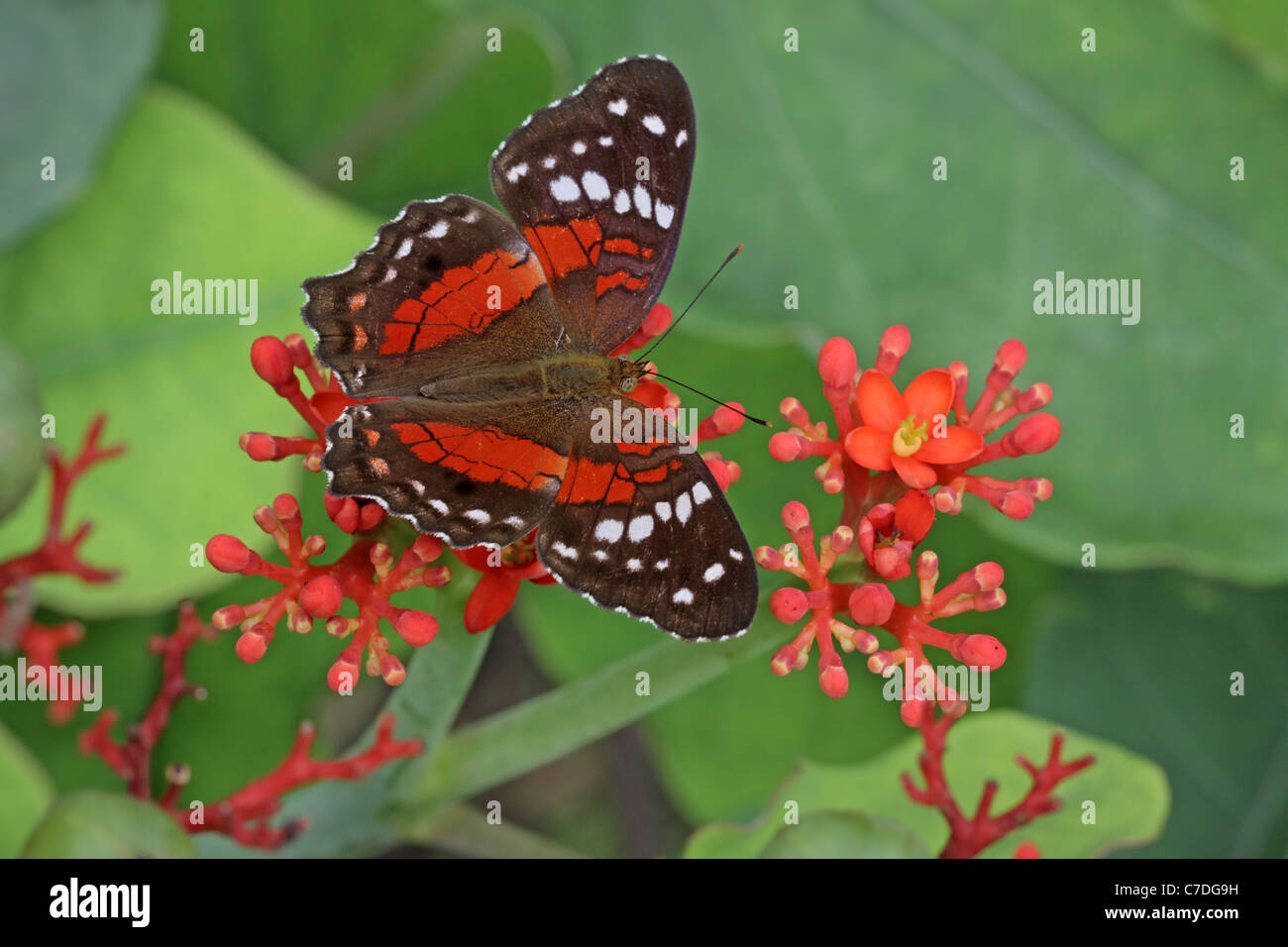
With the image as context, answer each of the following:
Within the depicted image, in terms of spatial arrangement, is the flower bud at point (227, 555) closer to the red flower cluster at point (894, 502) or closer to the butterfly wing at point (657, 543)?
the butterfly wing at point (657, 543)

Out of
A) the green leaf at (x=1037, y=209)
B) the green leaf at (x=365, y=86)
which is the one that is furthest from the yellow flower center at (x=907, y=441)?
the green leaf at (x=365, y=86)

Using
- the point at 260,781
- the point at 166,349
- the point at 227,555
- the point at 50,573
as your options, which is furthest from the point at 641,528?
the point at 166,349

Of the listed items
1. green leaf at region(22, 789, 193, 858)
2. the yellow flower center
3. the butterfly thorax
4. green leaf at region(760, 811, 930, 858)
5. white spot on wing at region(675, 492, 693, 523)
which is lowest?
green leaf at region(760, 811, 930, 858)

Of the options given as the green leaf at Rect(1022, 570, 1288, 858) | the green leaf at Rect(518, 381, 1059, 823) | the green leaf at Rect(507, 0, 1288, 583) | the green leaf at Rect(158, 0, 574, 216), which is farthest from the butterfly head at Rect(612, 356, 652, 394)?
the green leaf at Rect(1022, 570, 1288, 858)

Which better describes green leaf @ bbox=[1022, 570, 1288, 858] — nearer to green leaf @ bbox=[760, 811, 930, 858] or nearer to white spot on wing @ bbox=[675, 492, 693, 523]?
green leaf @ bbox=[760, 811, 930, 858]

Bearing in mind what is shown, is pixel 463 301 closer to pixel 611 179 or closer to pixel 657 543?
pixel 611 179

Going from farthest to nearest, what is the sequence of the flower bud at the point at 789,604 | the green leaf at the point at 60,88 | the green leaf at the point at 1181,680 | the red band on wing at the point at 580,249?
the green leaf at the point at 1181,680 < the green leaf at the point at 60,88 < the red band on wing at the point at 580,249 < the flower bud at the point at 789,604
